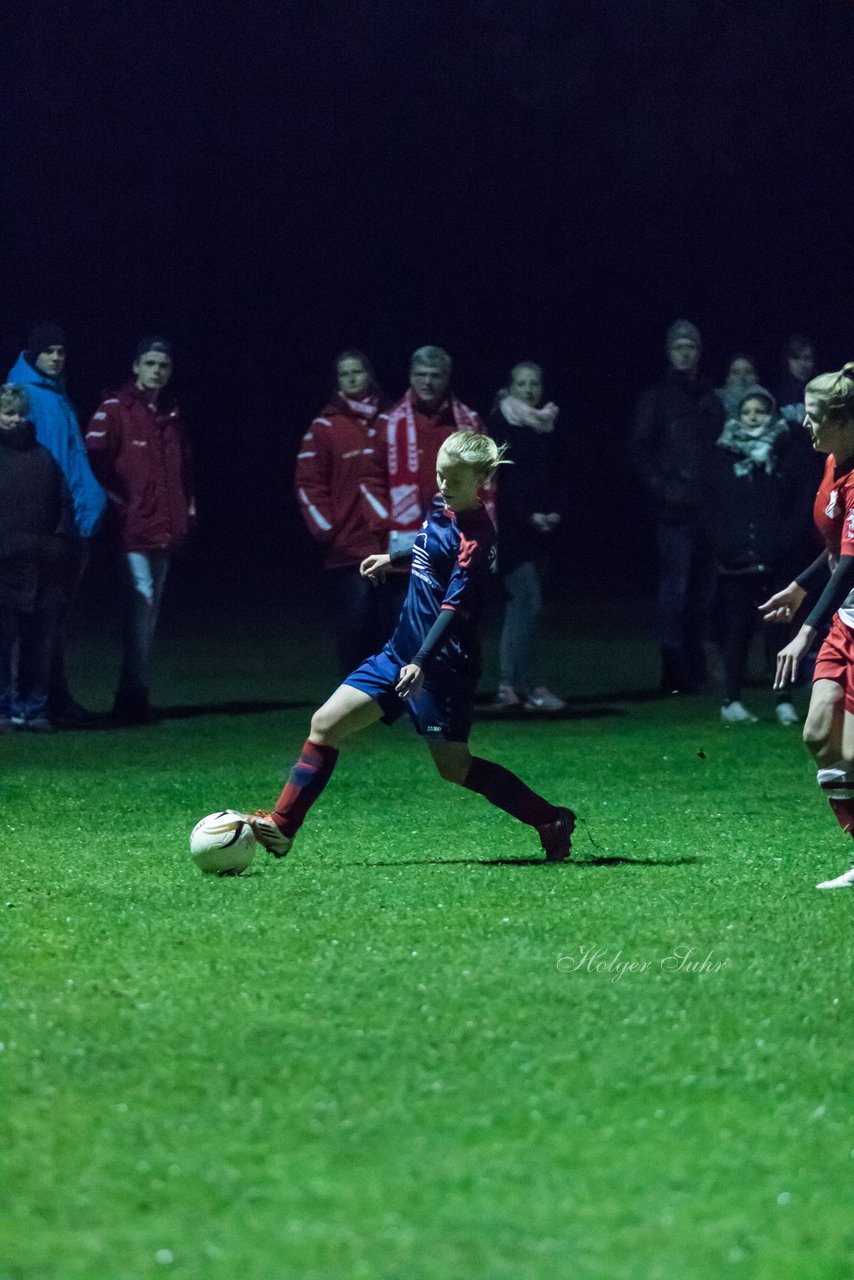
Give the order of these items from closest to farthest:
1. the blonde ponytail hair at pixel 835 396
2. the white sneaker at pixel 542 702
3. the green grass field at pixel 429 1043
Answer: the green grass field at pixel 429 1043 < the blonde ponytail hair at pixel 835 396 < the white sneaker at pixel 542 702

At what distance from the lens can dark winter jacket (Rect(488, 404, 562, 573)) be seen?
13797 mm

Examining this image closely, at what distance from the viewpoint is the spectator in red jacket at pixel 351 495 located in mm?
12859

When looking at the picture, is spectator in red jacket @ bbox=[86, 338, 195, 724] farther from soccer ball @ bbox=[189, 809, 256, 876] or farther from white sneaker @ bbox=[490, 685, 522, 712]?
soccer ball @ bbox=[189, 809, 256, 876]

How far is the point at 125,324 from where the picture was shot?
30.3m

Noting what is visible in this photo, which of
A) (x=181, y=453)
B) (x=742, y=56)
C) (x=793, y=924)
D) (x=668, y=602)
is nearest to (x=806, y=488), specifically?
(x=668, y=602)

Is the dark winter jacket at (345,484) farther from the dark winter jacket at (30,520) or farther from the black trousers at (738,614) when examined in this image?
the black trousers at (738,614)

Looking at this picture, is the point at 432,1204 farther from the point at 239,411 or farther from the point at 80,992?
the point at 239,411

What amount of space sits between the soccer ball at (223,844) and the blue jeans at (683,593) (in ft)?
22.6

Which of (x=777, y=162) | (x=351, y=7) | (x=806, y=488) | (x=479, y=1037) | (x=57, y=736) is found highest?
(x=351, y=7)

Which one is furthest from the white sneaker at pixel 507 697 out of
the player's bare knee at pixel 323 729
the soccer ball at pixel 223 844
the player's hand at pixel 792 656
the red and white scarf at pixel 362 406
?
the player's hand at pixel 792 656

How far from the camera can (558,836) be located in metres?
8.29

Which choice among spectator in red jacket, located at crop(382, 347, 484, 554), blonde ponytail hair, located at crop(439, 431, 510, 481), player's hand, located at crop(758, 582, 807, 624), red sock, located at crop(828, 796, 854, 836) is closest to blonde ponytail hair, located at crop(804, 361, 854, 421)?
player's hand, located at crop(758, 582, 807, 624)

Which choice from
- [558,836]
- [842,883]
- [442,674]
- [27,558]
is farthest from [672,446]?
[842,883]

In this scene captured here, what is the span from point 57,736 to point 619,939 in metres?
6.54
